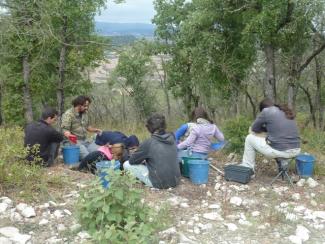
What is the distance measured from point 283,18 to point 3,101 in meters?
12.8

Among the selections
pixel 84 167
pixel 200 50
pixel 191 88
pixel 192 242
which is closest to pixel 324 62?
pixel 191 88

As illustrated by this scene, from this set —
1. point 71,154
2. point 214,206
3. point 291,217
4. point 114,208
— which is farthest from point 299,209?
point 71,154

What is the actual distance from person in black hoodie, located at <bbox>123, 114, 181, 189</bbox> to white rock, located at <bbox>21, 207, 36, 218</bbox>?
1.44 meters

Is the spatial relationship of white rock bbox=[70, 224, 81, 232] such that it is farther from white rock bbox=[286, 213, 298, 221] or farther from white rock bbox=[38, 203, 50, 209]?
white rock bbox=[286, 213, 298, 221]

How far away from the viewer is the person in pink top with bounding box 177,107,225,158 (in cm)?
706

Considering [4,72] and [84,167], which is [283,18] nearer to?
[84,167]

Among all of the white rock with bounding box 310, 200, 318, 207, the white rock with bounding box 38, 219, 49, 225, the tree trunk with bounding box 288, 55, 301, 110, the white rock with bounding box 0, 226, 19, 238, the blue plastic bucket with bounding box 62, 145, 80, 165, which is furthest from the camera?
the tree trunk with bounding box 288, 55, 301, 110

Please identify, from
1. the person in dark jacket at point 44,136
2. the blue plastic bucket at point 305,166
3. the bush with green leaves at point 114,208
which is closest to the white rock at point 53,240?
the bush with green leaves at point 114,208

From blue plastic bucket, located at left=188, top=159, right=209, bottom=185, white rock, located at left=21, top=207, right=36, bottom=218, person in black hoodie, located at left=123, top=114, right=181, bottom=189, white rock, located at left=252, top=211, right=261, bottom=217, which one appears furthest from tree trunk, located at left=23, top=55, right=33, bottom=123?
white rock, located at left=252, top=211, right=261, bottom=217

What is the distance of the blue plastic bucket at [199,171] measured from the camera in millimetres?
6527

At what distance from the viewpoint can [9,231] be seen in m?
4.77

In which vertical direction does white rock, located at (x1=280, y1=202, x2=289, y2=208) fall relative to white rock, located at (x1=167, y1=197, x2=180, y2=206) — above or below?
below

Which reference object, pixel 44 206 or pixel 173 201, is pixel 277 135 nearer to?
pixel 173 201

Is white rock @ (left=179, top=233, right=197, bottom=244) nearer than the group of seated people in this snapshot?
Yes
